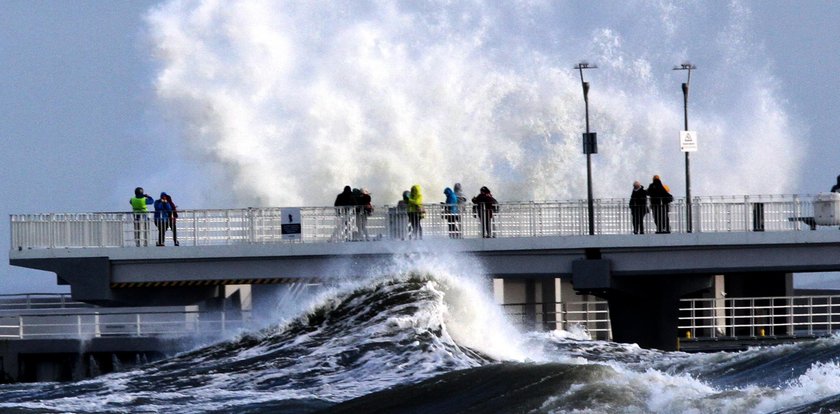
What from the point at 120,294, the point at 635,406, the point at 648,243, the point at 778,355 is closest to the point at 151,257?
the point at 120,294

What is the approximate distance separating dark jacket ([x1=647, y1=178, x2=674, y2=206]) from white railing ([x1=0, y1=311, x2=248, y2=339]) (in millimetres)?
10271

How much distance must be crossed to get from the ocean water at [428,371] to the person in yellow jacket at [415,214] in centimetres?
122

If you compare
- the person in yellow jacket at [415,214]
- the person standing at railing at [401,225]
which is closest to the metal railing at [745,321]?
the person in yellow jacket at [415,214]

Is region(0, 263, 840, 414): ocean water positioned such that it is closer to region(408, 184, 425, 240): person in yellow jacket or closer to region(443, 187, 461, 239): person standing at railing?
region(408, 184, 425, 240): person in yellow jacket

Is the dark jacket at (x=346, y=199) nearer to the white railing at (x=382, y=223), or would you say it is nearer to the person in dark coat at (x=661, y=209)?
the white railing at (x=382, y=223)

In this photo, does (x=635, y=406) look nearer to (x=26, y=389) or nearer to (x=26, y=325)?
(x=26, y=389)

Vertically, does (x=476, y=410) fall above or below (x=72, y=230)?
below

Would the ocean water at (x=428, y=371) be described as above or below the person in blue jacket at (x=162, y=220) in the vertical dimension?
below

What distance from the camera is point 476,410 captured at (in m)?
29.5

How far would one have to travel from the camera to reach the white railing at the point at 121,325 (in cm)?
4514

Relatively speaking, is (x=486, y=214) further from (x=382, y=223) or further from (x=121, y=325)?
(x=121, y=325)

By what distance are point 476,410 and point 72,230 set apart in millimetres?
Result: 17985

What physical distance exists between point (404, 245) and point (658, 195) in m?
6.30

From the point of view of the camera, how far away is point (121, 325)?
49594mm
